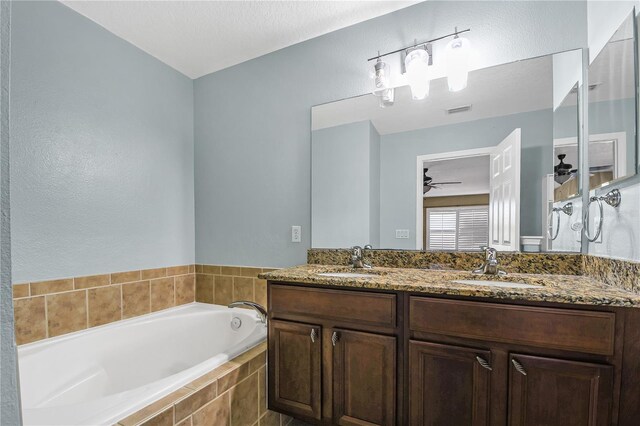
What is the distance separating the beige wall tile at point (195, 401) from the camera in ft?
3.84

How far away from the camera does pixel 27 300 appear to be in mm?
1555

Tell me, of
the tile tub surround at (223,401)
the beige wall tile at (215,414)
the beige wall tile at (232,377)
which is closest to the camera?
the tile tub surround at (223,401)

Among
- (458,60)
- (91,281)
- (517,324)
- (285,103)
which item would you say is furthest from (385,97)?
(91,281)

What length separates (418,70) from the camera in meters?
1.73

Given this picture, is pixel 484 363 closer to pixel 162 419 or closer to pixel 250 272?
pixel 162 419

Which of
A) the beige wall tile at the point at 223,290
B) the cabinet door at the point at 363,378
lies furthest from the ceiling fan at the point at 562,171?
the beige wall tile at the point at 223,290

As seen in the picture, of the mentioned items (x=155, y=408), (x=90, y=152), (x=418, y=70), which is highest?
(x=418, y=70)

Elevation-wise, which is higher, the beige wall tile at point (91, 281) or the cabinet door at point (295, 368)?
the beige wall tile at point (91, 281)

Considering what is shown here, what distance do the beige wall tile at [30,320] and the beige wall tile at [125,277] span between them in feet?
1.23

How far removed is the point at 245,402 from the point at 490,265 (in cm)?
139

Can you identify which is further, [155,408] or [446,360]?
[446,360]

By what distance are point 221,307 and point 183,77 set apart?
1.92 meters

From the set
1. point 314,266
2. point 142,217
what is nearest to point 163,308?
point 142,217

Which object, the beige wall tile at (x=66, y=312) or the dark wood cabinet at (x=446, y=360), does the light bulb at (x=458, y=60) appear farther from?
the beige wall tile at (x=66, y=312)
